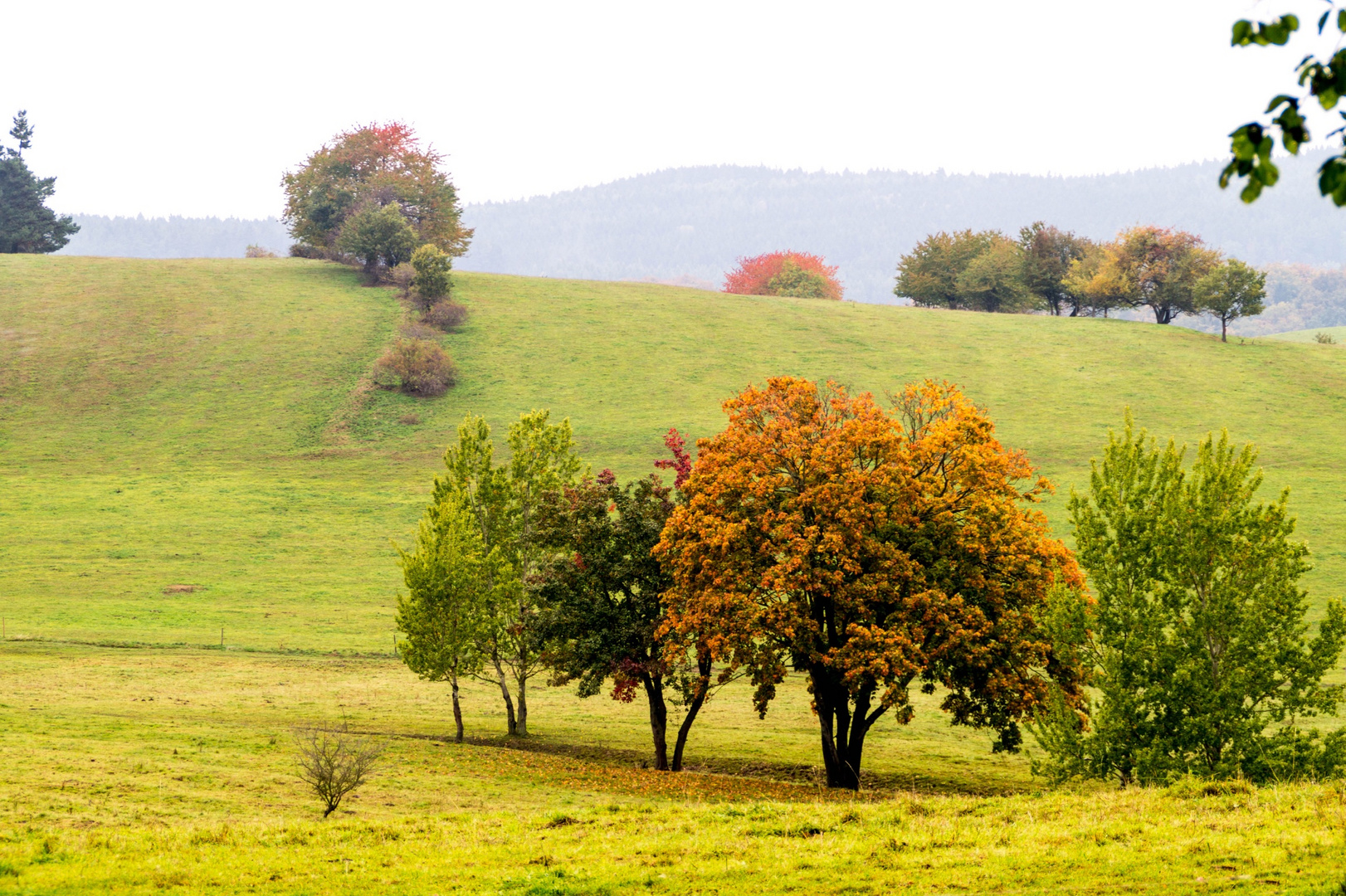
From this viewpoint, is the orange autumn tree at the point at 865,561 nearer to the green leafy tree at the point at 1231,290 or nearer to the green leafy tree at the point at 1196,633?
the green leafy tree at the point at 1196,633

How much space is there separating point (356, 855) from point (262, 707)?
22919 millimetres

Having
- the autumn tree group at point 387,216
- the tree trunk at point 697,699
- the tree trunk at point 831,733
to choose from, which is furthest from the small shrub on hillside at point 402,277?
the tree trunk at point 831,733

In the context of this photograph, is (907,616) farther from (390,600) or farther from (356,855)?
(390,600)

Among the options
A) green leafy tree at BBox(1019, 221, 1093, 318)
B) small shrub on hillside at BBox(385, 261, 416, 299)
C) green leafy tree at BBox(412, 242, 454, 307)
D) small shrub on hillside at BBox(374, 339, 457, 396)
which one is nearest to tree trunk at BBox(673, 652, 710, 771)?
small shrub on hillside at BBox(374, 339, 457, 396)

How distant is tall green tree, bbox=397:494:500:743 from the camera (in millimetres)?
34281

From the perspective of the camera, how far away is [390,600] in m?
57.0

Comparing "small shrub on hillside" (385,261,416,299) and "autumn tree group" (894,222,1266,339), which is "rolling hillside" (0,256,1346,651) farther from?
"autumn tree group" (894,222,1266,339)

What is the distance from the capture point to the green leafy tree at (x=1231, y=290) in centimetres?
10138

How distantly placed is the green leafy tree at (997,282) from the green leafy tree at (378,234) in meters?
67.5

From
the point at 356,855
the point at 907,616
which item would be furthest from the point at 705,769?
the point at 356,855

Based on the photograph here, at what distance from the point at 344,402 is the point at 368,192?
39238 mm

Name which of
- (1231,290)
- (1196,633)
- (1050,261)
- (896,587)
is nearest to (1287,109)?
(1196,633)

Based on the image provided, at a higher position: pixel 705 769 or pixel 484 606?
pixel 484 606

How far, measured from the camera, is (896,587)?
2850 cm
